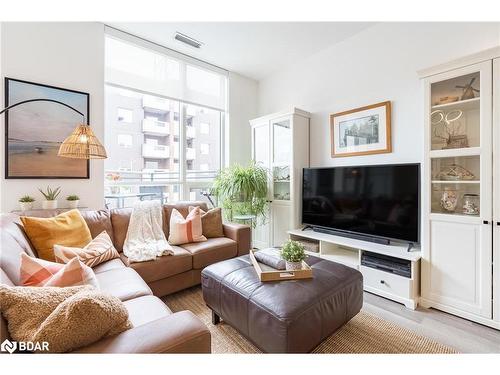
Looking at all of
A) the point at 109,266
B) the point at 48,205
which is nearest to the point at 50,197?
the point at 48,205

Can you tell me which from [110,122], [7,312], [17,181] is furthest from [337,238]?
[17,181]

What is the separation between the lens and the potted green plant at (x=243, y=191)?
10.5ft

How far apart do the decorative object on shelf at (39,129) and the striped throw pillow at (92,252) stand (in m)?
0.78

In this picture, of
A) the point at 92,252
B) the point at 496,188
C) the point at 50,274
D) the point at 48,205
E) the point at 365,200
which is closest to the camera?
the point at 50,274

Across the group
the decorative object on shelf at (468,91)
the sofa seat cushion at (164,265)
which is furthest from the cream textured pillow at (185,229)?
the decorative object on shelf at (468,91)

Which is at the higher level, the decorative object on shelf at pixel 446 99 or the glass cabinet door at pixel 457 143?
the decorative object on shelf at pixel 446 99

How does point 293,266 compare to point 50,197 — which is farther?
point 50,197

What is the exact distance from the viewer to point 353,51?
2.81 metres

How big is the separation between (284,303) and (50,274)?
120 centimetres

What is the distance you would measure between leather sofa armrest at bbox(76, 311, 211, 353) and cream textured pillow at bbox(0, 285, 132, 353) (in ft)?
0.15

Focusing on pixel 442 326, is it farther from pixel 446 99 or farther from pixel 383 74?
pixel 383 74

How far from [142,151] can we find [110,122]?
48 centimetres

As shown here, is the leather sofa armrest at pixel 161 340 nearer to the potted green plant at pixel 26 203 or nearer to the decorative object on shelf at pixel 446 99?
the potted green plant at pixel 26 203

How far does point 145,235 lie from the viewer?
229 centimetres
